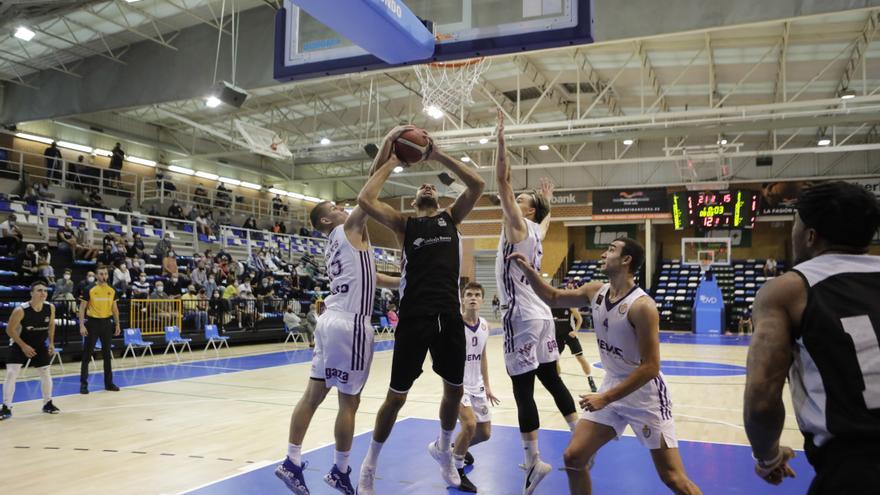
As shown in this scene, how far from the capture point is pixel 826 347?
1.68 metres

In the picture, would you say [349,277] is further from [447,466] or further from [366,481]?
[447,466]

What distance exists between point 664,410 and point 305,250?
23.2m

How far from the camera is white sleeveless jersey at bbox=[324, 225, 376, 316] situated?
417 cm

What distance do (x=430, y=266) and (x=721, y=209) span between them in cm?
2194

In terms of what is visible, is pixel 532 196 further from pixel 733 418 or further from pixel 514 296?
pixel 733 418

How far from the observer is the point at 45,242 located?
15.7 m

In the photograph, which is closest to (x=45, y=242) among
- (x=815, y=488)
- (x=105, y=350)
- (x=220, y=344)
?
(x=220, y=344)

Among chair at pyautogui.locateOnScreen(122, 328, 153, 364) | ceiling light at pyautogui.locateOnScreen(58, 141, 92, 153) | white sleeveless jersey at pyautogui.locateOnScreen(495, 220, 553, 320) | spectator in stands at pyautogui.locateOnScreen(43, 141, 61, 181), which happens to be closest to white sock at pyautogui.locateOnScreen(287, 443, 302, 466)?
white sleeveless jersey at pyautogui.locateOnScreen(495, 220, 553, 320)

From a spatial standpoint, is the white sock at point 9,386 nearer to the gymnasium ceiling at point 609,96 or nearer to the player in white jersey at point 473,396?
the player in white jersey at point 473,396

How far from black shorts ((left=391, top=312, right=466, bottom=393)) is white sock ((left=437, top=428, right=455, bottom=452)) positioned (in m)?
0.47

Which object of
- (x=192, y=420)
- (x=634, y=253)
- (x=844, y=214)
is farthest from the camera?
(x=192, y=420)

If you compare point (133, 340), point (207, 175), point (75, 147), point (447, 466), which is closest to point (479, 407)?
point (447, 466)

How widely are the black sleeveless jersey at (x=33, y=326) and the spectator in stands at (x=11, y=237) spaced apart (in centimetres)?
831

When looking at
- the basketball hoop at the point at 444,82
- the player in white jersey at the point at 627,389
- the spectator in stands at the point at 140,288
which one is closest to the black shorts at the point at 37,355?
the player in white jersey at the point at 627,389
